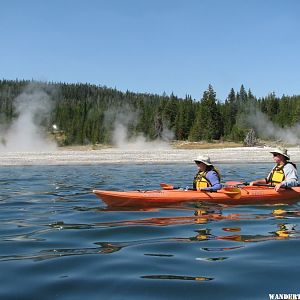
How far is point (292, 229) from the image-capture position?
923 centimetres

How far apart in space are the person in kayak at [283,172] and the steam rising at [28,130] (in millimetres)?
62197

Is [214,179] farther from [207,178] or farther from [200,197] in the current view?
[200,197]

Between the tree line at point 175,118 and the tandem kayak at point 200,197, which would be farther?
the tree line at point 175,118

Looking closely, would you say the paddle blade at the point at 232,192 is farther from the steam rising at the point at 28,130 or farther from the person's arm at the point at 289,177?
the steam rising at the point at 28,130

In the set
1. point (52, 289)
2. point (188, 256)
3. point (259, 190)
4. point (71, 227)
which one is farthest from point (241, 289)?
point (259, 190)

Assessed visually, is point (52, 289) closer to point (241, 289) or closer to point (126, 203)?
point (241, 289)

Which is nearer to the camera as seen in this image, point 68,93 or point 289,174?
point 289,174

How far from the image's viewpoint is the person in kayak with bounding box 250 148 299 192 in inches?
527

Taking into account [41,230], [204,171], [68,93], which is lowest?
[41,230]

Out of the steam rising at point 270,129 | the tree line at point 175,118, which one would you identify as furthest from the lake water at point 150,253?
the steam rising at point 270,129

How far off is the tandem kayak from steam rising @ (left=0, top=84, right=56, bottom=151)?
205 ft

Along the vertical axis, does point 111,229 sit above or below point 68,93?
below

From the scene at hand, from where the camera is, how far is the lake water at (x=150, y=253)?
18.3 feet

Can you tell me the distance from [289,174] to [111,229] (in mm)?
6284
